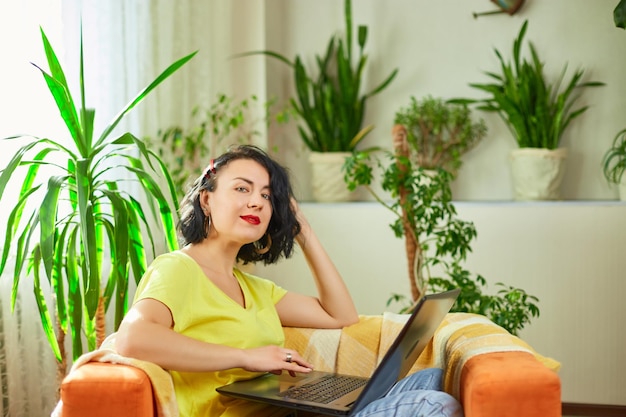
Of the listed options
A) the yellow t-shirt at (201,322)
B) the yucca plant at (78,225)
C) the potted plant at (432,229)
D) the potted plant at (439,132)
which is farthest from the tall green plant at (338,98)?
the yellow t-shirt at (201,322)

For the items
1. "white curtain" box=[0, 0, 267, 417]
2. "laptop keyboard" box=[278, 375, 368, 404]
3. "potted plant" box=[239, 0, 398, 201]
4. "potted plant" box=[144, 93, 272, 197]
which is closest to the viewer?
"laptop keyboard" box=[278, 375, 368, 404]

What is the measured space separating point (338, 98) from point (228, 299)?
214 cm

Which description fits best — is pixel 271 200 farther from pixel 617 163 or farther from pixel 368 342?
pixel 617 163

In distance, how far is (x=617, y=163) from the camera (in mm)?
3615

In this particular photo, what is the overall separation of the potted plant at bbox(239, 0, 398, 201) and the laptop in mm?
1995

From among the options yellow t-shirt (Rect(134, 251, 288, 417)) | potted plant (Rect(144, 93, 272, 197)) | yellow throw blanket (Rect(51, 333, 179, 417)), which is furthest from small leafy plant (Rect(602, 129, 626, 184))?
yellow throw blanket (Rect(51, 333, 179, 417))

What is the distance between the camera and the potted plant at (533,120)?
140 inches

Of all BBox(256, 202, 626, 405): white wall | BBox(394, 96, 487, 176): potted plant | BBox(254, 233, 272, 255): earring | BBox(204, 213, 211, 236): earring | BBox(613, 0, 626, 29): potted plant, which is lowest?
BBox(256, 202, 626, 405): white wall

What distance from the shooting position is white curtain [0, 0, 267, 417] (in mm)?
2586

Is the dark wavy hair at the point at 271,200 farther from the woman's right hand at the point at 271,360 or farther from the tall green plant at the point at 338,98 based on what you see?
the tall green plant at the point at 338,98

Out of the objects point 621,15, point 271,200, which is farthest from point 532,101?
point 271,200

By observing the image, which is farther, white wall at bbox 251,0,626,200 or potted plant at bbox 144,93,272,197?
white wall at bbox 251,0,626,200

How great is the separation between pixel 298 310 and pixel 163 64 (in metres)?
1.53

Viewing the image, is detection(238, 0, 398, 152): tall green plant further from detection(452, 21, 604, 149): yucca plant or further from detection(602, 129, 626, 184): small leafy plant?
detection(602, 129, 626, 184): small leafy plant
